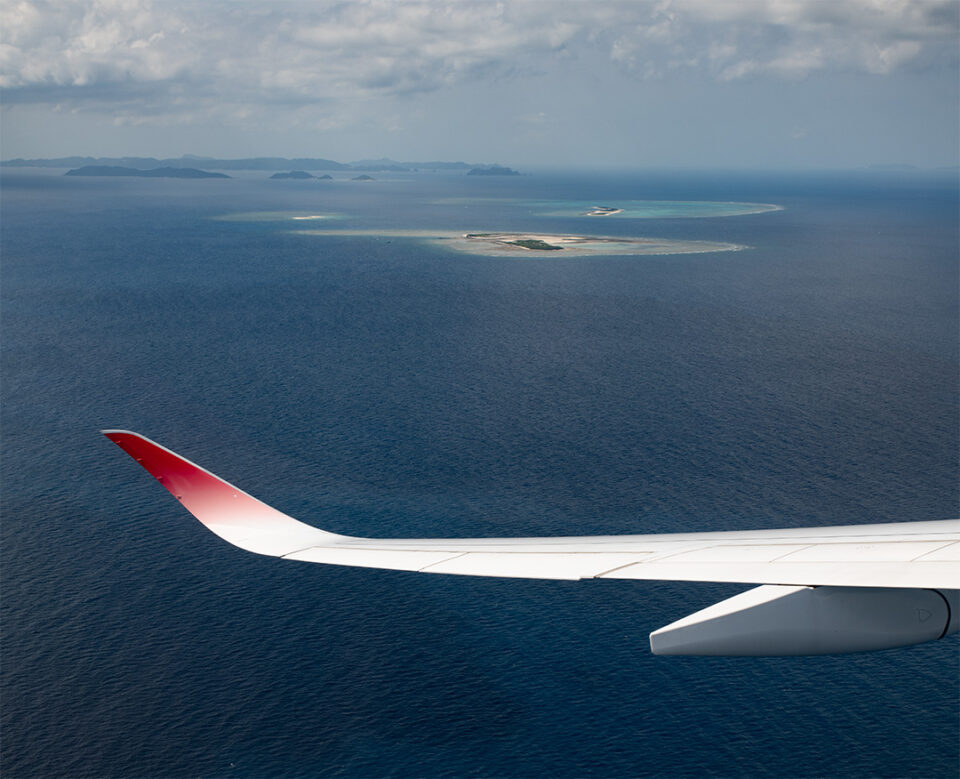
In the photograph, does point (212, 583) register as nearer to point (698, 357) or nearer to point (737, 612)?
point (737, 612)

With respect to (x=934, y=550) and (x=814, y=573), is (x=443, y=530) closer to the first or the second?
(x=934, y=550)

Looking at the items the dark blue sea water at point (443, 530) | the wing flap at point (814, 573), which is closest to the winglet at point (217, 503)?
the wing flap at point (814, 573)

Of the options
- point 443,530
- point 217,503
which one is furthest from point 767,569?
point 443,530

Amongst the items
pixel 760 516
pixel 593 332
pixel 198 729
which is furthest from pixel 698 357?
pixel 198 729

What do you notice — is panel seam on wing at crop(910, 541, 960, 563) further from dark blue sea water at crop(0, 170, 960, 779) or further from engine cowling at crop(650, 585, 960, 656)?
dark blue sea water at crop(0, 170, 960, 779)

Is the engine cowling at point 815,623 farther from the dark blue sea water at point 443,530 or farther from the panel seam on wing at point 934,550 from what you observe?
the dark blue sea water at point 443,530
